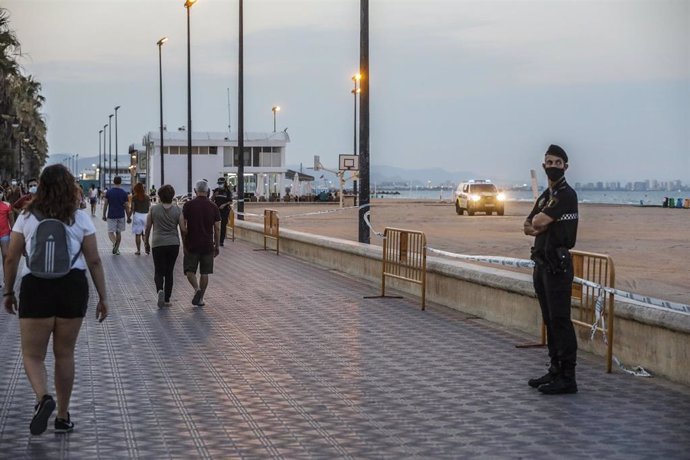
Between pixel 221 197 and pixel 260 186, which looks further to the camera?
pixel 260 186

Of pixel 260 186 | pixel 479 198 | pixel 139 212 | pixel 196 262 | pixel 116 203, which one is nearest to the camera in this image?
pixel 196 262

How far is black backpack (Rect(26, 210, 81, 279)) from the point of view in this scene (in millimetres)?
7902

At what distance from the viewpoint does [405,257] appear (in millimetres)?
17359

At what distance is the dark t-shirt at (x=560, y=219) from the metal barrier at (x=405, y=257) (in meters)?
6.07

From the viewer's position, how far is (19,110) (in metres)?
101

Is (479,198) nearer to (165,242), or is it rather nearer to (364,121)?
(364,121)

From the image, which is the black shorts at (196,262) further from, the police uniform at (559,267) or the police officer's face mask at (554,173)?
the police officer's face mask at (554,173)

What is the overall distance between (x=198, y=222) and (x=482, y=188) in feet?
147

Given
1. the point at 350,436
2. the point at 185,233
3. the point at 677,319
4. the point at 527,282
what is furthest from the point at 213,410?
the point at 185,233

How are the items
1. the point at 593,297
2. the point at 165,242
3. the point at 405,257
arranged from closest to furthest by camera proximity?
the point at 593,297 < the point at 165,242 < the point at 405,257

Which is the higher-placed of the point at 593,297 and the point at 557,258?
the point at 557,258

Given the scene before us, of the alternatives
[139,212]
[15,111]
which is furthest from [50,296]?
[15,111]

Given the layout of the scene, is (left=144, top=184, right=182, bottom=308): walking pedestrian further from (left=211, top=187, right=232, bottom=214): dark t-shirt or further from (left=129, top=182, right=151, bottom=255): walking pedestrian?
(left=211, top=187, right=232, bottom=214): dark t-shirt

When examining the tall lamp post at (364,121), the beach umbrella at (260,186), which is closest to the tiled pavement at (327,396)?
the tall lamp post at (364,121)
